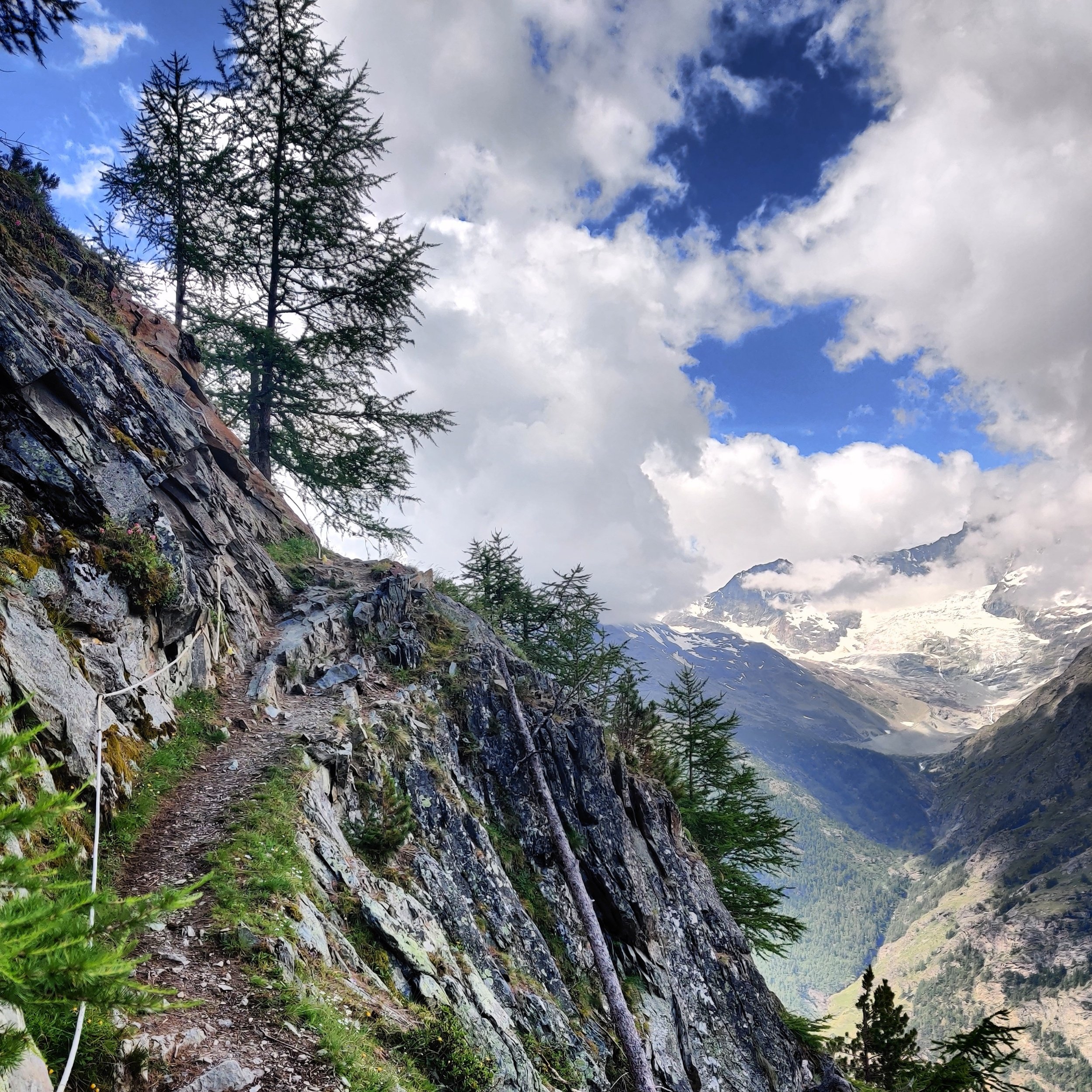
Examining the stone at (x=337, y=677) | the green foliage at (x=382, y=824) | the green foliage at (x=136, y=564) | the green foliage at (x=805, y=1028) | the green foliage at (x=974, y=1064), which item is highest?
the green foliage at (x=136, y=564)

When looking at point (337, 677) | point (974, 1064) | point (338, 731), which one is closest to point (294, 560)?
point (337, 677)

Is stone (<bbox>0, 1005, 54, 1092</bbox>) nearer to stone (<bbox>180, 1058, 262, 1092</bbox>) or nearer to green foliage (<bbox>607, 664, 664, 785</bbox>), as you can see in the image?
stone (<bbox>180, 1058, 262, 1092</bbox>)

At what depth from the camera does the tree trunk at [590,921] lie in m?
11.6

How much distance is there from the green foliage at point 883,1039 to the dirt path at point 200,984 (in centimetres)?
2909

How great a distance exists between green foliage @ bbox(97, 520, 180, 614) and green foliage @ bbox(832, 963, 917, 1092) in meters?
31.3

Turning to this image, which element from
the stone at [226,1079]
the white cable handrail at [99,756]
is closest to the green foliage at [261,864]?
the white cable handrail at [99,756]

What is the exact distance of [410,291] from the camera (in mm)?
22672

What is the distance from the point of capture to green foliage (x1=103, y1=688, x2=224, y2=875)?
7281 mm

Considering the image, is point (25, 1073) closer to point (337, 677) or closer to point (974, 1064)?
point (337, 677)

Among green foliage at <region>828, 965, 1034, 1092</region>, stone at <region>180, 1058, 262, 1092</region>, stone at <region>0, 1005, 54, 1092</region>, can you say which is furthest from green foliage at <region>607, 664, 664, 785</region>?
stone at <region>0, 1005, 54, 1092</region>

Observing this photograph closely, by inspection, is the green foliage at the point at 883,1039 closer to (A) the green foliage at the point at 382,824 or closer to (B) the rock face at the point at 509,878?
(B) the rock face at the point at 509,878

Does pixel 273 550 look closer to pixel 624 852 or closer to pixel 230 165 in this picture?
pixel 230 165

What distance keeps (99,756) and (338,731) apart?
617cm

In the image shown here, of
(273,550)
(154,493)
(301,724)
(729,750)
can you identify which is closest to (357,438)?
(273,550)
